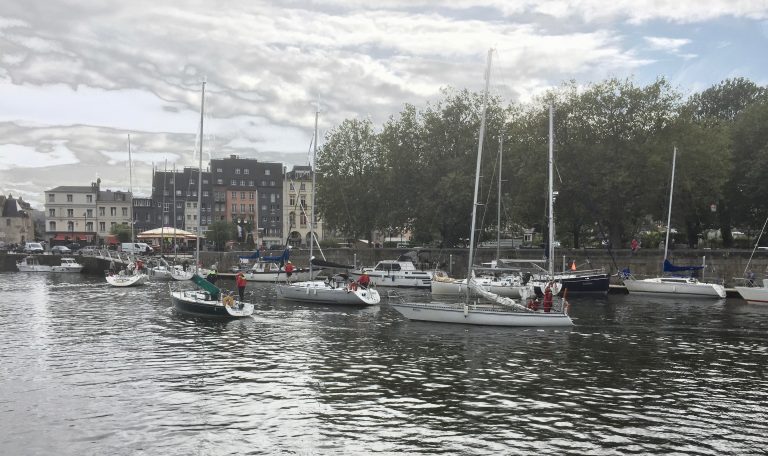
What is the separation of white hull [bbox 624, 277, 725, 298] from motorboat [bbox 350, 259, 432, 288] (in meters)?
19.4

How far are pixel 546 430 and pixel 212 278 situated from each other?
119ft

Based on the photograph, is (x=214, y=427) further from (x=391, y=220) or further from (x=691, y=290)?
(x=391, y=220)

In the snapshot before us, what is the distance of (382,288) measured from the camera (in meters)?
62.8

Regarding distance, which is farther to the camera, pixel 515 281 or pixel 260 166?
pixel 260 166

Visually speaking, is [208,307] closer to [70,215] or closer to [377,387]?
[377,387]

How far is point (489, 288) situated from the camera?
52.6m

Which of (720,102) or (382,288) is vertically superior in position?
(720,102)

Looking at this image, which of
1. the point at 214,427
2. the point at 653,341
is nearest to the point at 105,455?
the point at 214,427

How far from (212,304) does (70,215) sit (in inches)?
5235

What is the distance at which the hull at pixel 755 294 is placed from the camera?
48.4 metres

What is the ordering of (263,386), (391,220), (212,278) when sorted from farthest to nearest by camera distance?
(391,220), (212,278), (263,386)

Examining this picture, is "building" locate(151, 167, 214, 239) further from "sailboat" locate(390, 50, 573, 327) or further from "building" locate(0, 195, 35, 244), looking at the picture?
"sailboat" locate(390, 50, 573, 327)

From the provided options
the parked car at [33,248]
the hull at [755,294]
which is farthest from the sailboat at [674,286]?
the parked car at [33,248]

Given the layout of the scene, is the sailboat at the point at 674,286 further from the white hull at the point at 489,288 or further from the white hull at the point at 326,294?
the white hull at the point at 326,294
